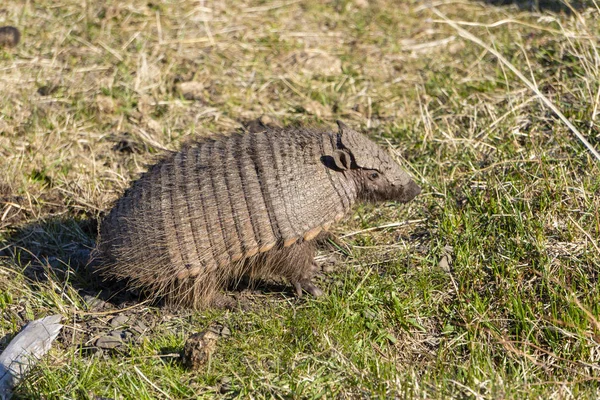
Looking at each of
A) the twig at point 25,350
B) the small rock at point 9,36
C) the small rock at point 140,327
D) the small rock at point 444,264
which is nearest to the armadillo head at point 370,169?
the small rock at point 444,264

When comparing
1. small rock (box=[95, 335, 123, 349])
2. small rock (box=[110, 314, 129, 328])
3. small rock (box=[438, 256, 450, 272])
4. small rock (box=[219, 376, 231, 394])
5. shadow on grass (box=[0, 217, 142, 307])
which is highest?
shadow on grass (box=[0, 217, 142, 307])

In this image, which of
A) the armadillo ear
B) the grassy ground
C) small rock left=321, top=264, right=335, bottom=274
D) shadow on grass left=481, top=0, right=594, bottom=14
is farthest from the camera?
shadow on grass left=481, top=0, right=594, bottom=14

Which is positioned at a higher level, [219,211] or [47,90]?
[47,90]

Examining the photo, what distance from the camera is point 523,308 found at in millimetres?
4898

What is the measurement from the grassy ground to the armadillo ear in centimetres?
88

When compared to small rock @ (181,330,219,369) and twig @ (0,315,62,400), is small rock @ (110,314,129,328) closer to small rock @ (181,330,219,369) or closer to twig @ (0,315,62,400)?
twig @ (0,315,62,400)

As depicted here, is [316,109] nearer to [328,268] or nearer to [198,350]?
[328,268]

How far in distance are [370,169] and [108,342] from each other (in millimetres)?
2250

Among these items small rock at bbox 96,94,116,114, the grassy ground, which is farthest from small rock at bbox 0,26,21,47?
small rock at bbox 96,94,116,114

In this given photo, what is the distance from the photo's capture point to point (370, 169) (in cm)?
535

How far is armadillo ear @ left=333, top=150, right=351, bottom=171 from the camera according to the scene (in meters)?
5.15

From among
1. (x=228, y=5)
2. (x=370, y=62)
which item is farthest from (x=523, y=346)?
(x=228, y=5)

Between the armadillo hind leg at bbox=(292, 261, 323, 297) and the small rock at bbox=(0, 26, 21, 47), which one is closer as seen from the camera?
the armadillo hind leg at bbox=(292, 261, 323, 297)

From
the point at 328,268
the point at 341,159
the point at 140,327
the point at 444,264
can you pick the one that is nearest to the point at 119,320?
the point at 140,327
